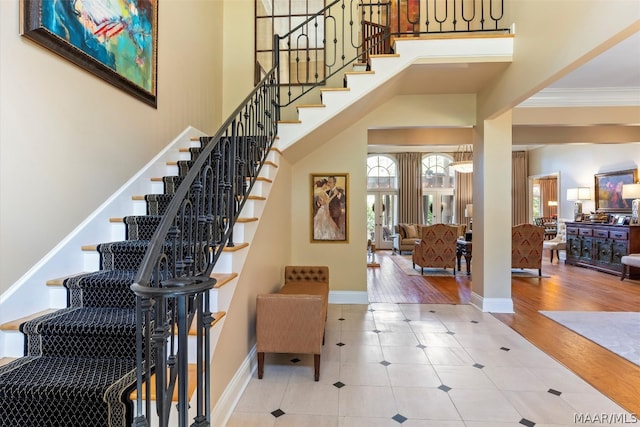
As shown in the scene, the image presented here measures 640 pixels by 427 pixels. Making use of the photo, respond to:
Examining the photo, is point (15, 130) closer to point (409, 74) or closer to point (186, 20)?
point (186, 20)

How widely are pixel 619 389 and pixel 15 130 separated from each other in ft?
15.8

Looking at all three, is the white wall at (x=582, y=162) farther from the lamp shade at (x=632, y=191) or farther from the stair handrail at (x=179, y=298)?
the stair handrail at (x=179, y=298)

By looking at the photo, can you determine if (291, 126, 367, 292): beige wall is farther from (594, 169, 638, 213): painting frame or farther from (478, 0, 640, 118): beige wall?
(594, 169, 638, 213): painting frame

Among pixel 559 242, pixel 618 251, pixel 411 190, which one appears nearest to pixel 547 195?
pixel 559 242

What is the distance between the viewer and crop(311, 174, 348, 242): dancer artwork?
203 inches

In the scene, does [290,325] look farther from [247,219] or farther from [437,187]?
[437,187]

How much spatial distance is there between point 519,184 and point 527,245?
18.8ft

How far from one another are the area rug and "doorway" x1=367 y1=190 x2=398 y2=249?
760 cm

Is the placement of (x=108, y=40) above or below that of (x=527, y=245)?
above

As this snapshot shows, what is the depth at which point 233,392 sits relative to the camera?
7.88 ft

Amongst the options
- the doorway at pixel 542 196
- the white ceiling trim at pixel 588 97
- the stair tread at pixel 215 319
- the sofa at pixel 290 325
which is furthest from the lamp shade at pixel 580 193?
the stair tread at pixel 215 319

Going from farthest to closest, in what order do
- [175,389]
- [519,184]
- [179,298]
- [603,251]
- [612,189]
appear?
[519,184], [612,189], [603,251], [175,389], [179,298]

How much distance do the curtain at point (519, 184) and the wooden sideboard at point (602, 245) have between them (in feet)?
10.5

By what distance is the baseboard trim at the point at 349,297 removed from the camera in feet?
16.8
